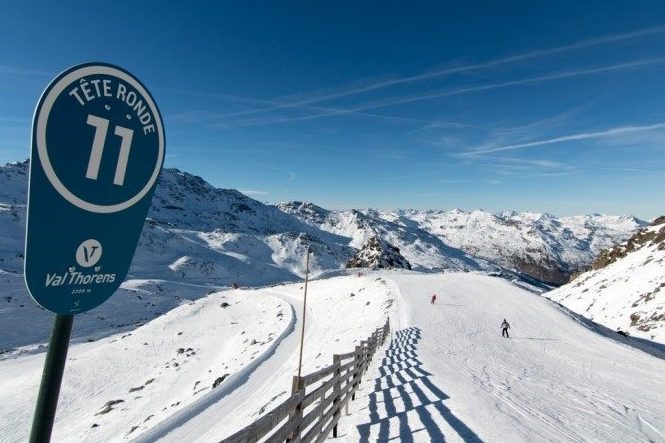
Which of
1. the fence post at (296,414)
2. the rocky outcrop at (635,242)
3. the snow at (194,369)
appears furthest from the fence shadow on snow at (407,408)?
the rocky outcrop at (635,242)

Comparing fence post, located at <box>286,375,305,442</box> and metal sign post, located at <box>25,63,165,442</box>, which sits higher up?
metal sign post, located at <box>25,63,165,442</box>

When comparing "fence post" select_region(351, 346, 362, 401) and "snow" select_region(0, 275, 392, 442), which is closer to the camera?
"fence post" select_region(351, 346, 362, 401)

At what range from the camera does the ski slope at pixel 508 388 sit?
31.7 ft

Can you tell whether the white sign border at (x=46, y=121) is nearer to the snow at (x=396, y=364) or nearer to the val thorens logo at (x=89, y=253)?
the val thorens logo at (x=89, y=253)

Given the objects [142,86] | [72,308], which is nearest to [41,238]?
[72,308]

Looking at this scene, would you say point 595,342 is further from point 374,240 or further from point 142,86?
point 374,240

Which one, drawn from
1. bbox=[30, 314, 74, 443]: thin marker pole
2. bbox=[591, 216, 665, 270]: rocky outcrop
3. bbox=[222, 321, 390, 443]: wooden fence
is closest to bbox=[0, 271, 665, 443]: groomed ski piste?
bbox=[222, 321, 390, 443]: wooden fence

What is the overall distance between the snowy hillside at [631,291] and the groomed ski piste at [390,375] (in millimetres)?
13661

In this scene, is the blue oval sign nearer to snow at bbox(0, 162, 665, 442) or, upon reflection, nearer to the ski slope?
the ski slope

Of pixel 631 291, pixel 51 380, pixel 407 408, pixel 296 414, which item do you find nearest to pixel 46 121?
pixel 51 380

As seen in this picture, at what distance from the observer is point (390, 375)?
15.8m

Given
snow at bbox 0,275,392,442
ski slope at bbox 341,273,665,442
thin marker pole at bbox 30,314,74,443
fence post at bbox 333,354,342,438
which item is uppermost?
thin marker pole at bbox 30,314,74,443

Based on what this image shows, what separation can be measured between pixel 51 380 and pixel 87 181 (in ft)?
3.52

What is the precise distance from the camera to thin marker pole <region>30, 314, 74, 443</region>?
203 cm
